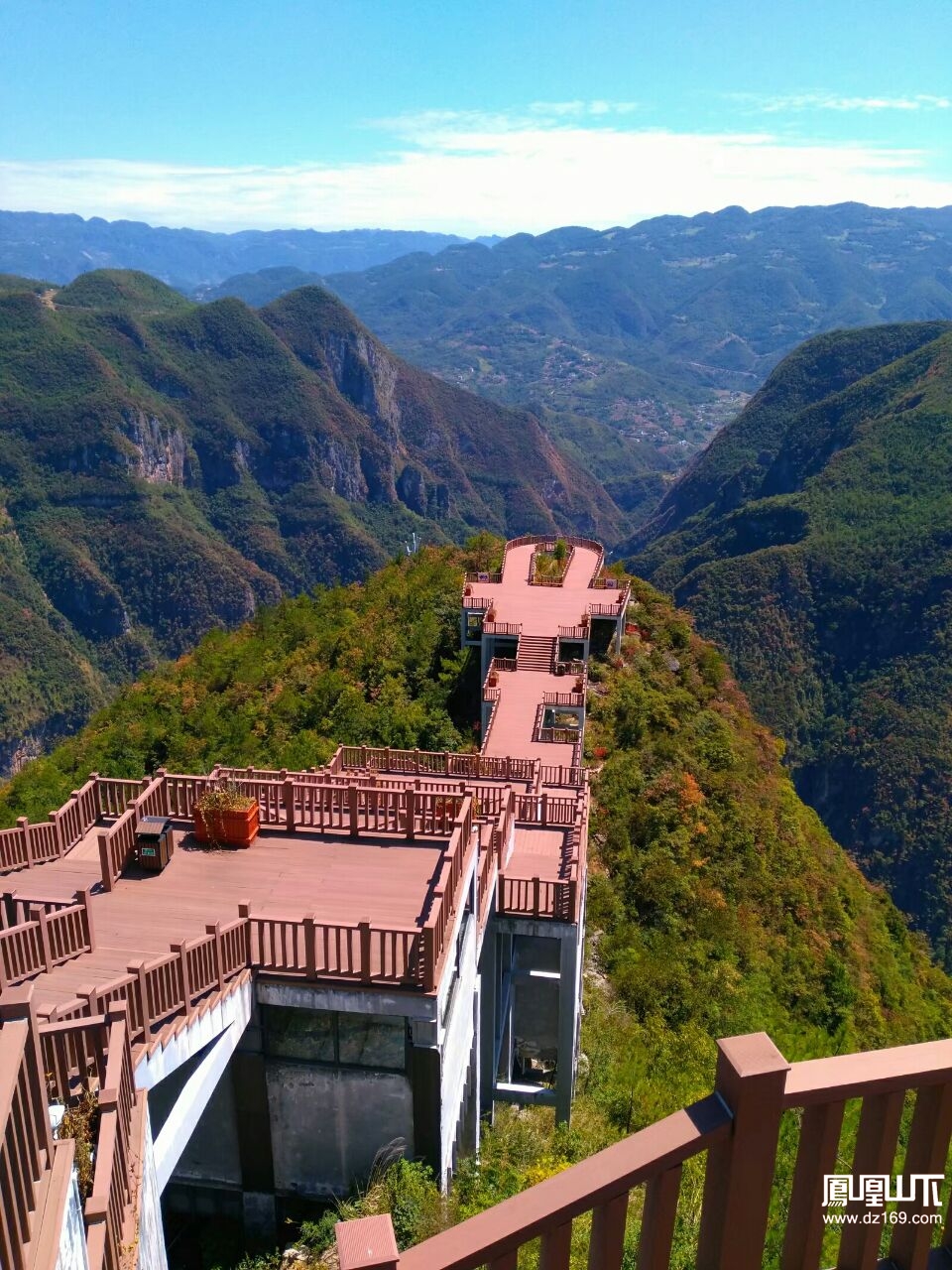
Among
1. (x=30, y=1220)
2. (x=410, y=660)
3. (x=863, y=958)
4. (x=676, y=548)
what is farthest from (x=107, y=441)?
(x=30, y=1220)

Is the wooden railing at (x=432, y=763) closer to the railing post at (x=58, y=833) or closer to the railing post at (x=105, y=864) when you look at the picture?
the railing post at (x=58, y=833)

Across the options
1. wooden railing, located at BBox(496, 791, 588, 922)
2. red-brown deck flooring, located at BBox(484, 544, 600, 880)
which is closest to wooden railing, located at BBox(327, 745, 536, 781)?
red-brown deck flooring, located at BBox(484, 544, 600, 880)

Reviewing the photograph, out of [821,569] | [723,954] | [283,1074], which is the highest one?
[283,1074]

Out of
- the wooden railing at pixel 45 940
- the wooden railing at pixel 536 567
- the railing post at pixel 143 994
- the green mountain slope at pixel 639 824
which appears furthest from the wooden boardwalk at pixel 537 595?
the railing post at pixel 143 994

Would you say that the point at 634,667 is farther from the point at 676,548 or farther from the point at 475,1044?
the point at 676,548

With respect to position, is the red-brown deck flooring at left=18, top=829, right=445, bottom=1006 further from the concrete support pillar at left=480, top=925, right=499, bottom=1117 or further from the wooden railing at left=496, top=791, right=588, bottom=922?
the concrete support pillar at left=480, top=925, right=499, bottom=1117

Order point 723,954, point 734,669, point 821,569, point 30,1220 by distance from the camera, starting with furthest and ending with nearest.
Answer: point 821,569 < point 734,669 < point 723,954 < point 30,1220
